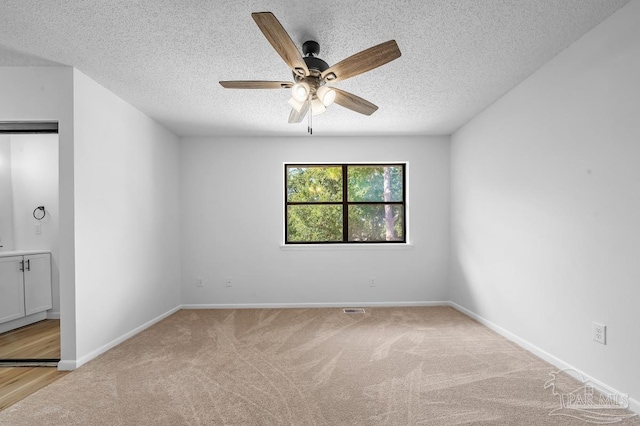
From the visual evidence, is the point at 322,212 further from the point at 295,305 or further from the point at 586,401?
the point at 586,401

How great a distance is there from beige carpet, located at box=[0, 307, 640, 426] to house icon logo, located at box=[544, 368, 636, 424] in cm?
1

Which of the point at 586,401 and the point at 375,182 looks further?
the point at 375,182

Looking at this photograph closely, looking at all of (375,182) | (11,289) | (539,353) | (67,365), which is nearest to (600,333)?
(539,353)

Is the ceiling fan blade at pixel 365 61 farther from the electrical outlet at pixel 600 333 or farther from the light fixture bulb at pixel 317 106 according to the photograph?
the electrical outlet at pixel 600 333

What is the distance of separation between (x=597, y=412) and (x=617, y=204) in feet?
4.16

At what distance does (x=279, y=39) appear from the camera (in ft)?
5.83

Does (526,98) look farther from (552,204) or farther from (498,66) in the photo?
(552,204)

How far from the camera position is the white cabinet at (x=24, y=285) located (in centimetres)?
346

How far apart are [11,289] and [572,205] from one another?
5.36m

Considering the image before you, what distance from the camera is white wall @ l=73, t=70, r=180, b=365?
2.76 meters

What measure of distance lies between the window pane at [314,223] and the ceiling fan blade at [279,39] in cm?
280

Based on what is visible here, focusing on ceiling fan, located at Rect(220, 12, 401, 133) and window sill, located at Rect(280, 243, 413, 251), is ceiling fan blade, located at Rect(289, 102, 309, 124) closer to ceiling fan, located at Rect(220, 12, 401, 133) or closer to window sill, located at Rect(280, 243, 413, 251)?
ceiling fan, located at Rect(220, 12, 401, 133)

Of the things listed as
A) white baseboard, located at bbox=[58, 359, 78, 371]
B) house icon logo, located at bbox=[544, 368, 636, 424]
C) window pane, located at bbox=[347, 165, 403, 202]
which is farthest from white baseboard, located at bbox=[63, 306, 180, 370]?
house icon logo, located at bbox=[544, 368, 636, 424]

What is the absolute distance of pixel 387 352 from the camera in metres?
2.93
